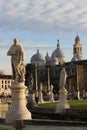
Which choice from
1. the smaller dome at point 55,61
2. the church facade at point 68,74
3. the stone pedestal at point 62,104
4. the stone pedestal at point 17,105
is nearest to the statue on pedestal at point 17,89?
the stone pedestal at point 17,105

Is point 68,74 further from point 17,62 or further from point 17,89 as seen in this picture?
point 17,89

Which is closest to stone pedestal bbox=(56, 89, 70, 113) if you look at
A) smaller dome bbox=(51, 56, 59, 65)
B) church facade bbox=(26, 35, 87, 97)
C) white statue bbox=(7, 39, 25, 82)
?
white statue bbox=(7, 39, 25, 82)

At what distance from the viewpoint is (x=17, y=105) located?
25.4 meters

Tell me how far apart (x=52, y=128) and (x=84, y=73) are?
13661 cm

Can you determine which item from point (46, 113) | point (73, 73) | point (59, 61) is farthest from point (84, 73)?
point (46, 113)

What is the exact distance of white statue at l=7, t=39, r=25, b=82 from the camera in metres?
25.9

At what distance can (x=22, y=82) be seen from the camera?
25.9 metres

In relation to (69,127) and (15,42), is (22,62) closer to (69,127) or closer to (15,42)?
(15,42)

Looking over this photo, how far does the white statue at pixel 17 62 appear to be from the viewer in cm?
2586

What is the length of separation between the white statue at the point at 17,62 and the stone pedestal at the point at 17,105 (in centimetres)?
54

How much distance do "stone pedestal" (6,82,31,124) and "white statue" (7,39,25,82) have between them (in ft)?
1.78

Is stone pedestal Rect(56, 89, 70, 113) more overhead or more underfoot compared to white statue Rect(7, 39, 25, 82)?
more underfoot

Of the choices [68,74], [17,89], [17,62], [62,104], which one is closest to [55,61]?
[68,74]

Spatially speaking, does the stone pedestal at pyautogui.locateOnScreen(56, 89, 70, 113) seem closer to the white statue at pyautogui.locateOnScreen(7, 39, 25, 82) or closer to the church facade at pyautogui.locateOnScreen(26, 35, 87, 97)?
the white statue at pyautogui.locateOnScreen(7, 39, 25, 82)
